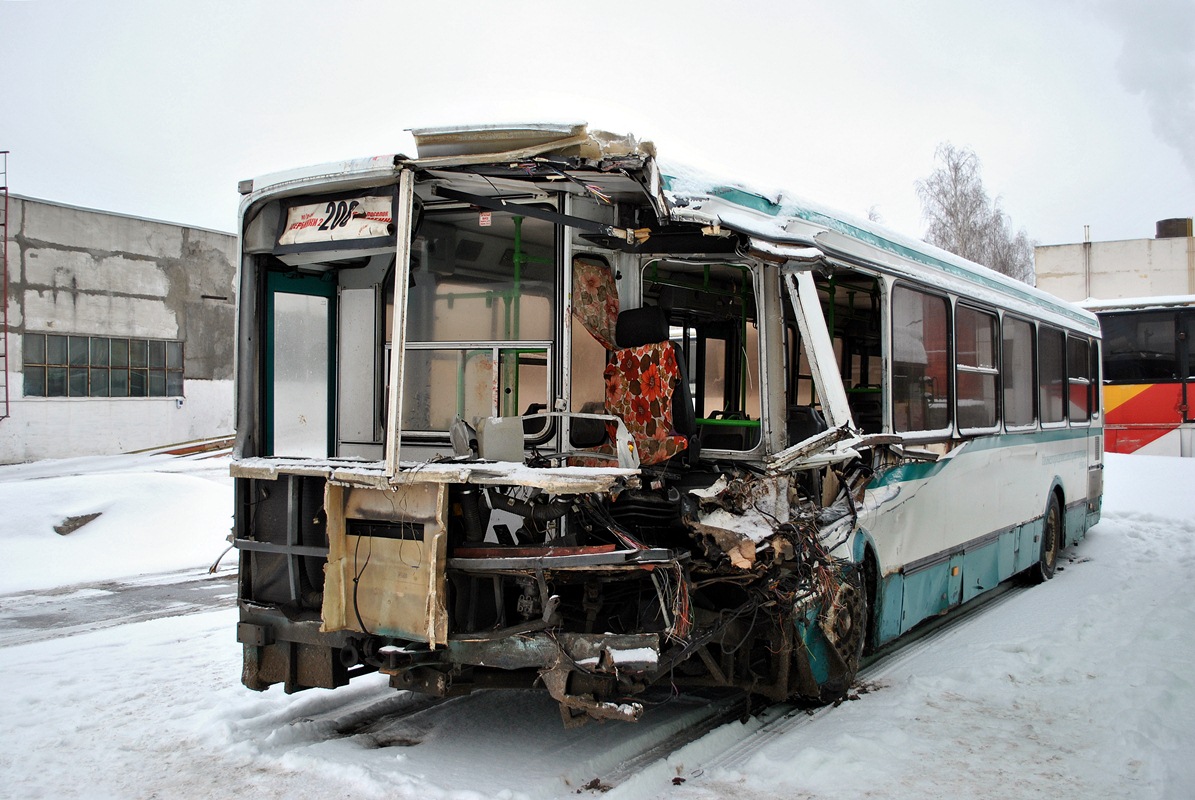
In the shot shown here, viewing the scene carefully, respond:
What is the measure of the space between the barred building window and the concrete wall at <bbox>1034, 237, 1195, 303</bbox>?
34477 millimetres

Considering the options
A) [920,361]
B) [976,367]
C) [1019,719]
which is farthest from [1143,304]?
[1019,719]

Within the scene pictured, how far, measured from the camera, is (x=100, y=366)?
2338cm

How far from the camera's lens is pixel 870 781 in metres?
5.00

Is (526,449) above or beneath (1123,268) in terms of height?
beneath

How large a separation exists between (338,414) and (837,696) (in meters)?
3.90

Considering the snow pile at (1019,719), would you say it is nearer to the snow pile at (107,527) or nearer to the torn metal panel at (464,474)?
the torn metal panel at (464,474)

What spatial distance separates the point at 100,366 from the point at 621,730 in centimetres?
2158

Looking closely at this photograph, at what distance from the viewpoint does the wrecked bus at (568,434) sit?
4926 mm

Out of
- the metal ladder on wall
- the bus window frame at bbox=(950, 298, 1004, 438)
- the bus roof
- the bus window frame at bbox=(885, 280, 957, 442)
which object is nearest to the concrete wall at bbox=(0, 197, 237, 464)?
the metal ladder on wall

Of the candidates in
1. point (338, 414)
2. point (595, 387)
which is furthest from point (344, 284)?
point (595, 387)

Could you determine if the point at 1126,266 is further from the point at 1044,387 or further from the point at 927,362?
the point at 927,362

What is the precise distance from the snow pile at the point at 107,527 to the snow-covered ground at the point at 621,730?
375 cm

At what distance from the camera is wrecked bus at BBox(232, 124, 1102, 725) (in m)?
4.93

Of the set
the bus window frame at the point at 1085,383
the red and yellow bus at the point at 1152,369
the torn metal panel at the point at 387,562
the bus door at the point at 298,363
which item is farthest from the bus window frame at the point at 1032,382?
the red and yellow bus at the point at 1152,369
